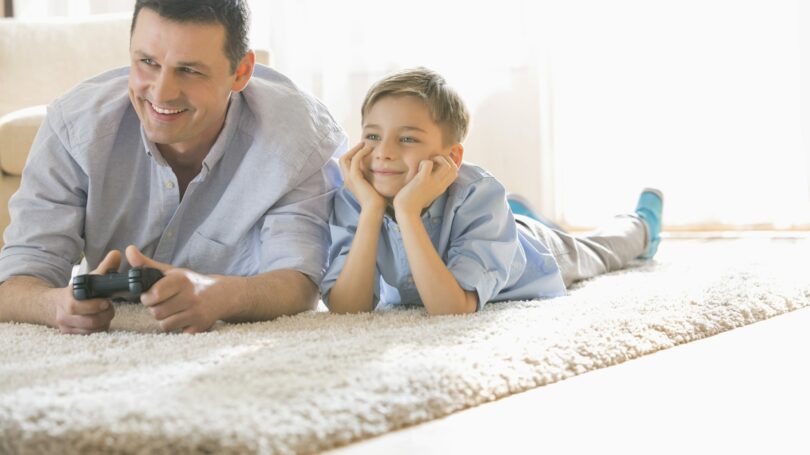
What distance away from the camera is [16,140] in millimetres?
2359

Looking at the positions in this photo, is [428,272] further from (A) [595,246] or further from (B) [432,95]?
(A) [595,246]

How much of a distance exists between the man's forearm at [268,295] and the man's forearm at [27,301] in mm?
243

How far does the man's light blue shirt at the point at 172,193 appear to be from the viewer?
150cm

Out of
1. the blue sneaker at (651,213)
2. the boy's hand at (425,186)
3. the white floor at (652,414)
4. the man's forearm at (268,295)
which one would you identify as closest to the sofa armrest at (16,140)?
the man's forearm at (268,295)

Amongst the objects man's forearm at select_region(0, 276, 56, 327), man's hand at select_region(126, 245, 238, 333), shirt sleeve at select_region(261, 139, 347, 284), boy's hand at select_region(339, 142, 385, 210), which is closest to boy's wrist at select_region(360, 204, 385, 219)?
boy's hand at select_region(339, 142, 385, 210)

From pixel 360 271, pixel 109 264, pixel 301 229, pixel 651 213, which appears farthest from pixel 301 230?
pixel 651 213

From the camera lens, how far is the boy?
146cm

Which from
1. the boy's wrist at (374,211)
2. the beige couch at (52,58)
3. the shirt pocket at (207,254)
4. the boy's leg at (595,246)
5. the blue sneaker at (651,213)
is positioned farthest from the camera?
the beige couch at (52,58)

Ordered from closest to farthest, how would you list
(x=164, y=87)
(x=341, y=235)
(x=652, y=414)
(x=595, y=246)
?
(x=652, y=414)
(x=164, y=87)
(x=341, y=235)
(x=595, y=246)

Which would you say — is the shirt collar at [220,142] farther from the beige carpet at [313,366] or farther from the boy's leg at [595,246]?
the boy's leg at [595,246]

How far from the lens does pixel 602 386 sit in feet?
3.49

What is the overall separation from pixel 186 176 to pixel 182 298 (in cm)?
37

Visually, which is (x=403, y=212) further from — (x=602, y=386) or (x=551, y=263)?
(x=602, y=386)

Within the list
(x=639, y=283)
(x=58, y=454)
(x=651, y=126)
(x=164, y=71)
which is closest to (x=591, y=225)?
(x=651, y=126)
